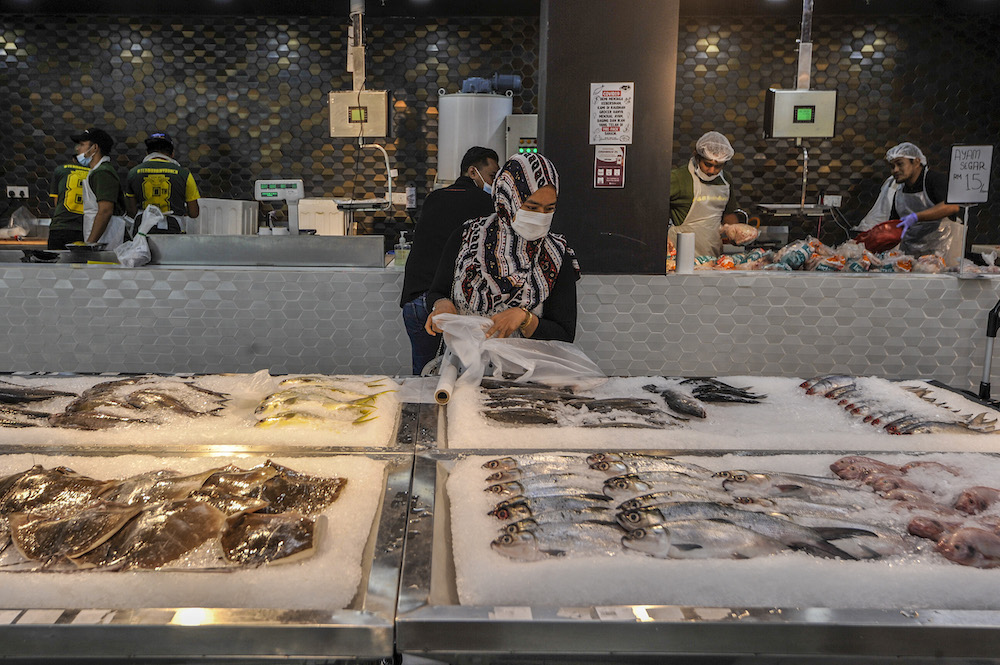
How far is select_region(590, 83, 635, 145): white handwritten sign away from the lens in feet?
12.4

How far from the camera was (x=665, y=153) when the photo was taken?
152 inches

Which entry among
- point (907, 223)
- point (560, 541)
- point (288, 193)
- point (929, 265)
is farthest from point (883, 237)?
point (560, 541)

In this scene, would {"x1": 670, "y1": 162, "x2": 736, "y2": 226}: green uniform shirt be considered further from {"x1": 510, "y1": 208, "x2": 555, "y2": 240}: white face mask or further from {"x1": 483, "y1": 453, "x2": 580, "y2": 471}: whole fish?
{"x1": 483, "y1": 453, "x2": 580, "y2": 471}: whole fish

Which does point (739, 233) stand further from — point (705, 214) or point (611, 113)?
point (611, 113)

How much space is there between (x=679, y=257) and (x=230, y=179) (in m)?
5.35

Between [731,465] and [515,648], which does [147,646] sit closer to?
[515,648]

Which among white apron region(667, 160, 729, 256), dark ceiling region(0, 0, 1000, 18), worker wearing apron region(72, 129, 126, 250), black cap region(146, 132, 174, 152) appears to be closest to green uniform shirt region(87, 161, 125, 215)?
worker wearing apron region(72, 129, 126, 250)

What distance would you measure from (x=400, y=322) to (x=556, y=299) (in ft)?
5.24

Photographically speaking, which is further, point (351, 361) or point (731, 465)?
point (351, 361)

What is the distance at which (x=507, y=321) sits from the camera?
8.44 feet

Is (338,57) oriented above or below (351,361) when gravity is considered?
above

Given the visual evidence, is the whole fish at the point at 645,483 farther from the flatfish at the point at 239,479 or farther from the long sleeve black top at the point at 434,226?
the long sleeve black top at the point at 434,226

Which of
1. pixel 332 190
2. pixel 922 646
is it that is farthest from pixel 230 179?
pixel 922 646

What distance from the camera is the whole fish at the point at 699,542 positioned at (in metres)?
1.22
